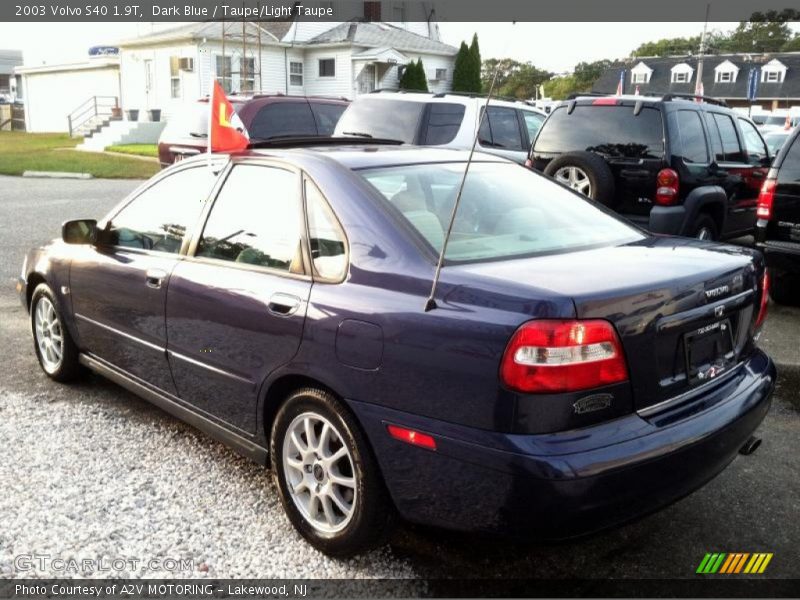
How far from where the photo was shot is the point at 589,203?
12.7ft

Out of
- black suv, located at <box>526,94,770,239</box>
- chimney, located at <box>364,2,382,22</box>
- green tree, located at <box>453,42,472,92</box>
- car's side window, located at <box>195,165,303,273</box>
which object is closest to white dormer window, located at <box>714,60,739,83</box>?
green tree, located at <box>453,42,472,92</box>

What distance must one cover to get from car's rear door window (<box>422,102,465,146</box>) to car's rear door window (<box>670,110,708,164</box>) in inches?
126

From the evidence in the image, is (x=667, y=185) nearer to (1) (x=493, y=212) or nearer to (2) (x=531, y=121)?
(1) (x=493, y=212)

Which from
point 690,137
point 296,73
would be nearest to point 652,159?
point 690,137

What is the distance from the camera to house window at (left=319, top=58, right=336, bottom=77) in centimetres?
3242

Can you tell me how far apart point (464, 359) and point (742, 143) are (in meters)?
7.39

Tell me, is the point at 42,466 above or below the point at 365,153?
below

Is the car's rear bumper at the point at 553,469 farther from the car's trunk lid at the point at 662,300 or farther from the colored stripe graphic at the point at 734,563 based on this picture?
the colored stripe graphic at the point at 734,563

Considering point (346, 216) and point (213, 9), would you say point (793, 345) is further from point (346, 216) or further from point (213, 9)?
point (213, 9)

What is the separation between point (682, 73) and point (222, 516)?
7100 centimetres

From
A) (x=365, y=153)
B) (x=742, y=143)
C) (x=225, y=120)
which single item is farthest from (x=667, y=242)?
(x=742, y=143)

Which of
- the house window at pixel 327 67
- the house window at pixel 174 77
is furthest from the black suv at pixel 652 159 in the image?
the house window at pixel 327 67

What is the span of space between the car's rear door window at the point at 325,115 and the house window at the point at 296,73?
67.2 feet

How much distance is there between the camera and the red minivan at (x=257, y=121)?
11539 millimetres
